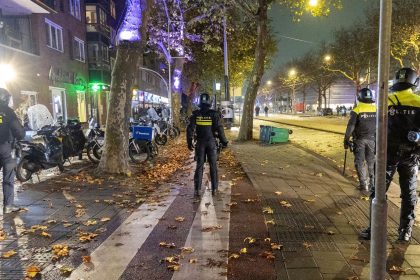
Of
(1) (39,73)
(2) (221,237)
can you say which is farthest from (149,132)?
(1) (39,73)

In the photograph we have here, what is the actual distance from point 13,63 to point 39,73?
129 inches

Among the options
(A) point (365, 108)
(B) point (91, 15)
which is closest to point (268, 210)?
(A) point (365, 108)

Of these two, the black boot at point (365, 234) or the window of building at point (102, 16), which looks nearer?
the black boot at point (365, 234)

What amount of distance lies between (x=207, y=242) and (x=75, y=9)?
1071 inches

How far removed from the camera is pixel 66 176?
9742 millimetres

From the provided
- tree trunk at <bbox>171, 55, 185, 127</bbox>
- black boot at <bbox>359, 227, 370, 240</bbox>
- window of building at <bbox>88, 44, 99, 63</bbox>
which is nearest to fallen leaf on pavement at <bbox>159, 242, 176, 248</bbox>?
Result: black boot at <bbox>359, 227, 370, 240</bbox>

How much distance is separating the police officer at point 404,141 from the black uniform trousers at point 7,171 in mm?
5520

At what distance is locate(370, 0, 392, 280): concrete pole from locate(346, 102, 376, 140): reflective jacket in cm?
455

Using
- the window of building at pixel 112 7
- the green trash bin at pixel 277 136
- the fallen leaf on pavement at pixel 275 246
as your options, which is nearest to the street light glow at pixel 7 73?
the green trash bin at pixel 277 136

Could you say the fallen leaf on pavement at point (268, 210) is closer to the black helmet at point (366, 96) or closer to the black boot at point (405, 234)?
the black boot at point (405, 234)

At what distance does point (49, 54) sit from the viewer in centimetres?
2322

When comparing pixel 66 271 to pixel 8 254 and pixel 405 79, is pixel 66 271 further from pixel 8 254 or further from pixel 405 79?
pixel 405 79

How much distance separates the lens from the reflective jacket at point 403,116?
15.8 feet

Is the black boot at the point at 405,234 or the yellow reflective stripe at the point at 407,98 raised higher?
the yellow reflective stripe at the point at 407,98
